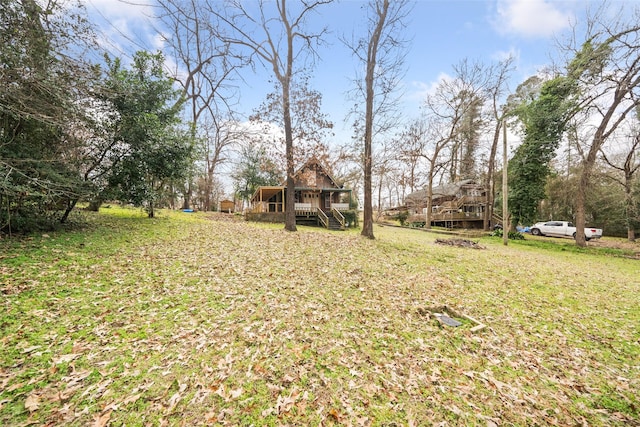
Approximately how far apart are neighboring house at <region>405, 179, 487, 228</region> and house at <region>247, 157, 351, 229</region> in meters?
11.8

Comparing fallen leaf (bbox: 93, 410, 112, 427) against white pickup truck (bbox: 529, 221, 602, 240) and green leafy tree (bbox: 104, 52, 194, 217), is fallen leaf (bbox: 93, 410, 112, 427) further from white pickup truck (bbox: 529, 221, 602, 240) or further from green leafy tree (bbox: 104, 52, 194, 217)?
white pickup truck (bbox: 529, 221, 602, 240)

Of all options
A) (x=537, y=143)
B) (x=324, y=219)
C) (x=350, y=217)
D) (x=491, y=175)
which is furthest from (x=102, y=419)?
(x=491, y=175)

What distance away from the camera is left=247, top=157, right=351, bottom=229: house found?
18.7m

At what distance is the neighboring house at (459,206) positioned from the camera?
2616cm

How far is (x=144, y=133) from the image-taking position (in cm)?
865

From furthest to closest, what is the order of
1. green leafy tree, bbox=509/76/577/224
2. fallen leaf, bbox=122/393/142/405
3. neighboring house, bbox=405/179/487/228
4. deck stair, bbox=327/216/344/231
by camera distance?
neighboring house, bbox=405/179/487/228
deck stair, bbox=327/216/344/231
green leafy tree, bbox=509/76/577/224
fallen leaf, bbox=122/393/142/405

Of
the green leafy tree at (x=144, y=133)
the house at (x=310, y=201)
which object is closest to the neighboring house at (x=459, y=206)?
the house at (x=310, y=201)

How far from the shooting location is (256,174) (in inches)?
1128

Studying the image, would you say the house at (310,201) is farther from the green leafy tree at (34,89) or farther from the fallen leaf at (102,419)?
the fallen leaf at (102,419)

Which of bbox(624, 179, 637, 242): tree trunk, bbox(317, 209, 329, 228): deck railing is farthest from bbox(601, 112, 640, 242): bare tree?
bbox(317, 209, 329, 228): deck railing

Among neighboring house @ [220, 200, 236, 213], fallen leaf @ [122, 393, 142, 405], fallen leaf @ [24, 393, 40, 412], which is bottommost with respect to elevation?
fallen leaf @ [122, 393, 142, 405]

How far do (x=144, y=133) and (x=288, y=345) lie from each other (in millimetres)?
9282

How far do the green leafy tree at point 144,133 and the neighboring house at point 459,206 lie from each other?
25730mm

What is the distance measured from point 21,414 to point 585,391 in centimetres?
617
